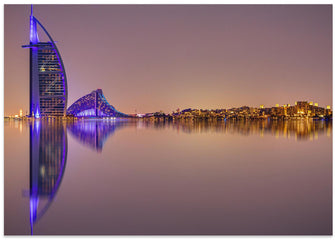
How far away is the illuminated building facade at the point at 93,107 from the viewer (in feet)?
379

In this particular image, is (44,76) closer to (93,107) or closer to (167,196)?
(93,107)

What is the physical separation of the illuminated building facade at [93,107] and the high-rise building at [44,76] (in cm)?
3675

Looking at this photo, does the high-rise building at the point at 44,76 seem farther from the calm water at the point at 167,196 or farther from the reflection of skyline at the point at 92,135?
the calm water at the point at 167,196

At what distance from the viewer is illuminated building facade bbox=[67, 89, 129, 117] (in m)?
116

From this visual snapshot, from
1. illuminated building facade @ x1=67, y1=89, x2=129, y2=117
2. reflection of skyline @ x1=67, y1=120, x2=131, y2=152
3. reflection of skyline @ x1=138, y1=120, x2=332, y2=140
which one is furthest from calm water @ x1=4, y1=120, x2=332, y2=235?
illuminated building facade @ x1=67, y1=89, x2=129, y2=117

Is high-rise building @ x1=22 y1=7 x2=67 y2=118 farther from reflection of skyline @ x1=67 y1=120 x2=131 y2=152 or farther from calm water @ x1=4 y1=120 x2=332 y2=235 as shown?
calm water @ x1=4 y1=120 x2=332 y2=235

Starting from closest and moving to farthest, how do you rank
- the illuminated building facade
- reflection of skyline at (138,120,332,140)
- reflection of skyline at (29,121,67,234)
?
reflection of skyline at (29,121,67,234) → reflection of skyline at (138,120,332,140) → the illuminated building facade

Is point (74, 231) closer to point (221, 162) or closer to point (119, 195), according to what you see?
point (119, 195)

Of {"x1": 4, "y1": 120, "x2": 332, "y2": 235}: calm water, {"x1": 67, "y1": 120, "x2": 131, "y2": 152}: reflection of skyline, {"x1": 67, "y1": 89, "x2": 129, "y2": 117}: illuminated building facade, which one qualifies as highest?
{"x1": 67, "y1": 89, "x2": 129, "y2": 117}: illuminated building facade

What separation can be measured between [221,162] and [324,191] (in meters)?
3.64

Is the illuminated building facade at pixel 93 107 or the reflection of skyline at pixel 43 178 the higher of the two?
the illuminated building facade at pixel 93 107

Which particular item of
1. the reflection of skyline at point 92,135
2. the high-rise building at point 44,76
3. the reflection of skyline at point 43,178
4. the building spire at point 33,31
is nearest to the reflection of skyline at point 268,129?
the reflection of skyline at point 92,135

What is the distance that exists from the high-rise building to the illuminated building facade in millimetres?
36748

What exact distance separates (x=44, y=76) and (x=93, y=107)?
4579 centimetres
